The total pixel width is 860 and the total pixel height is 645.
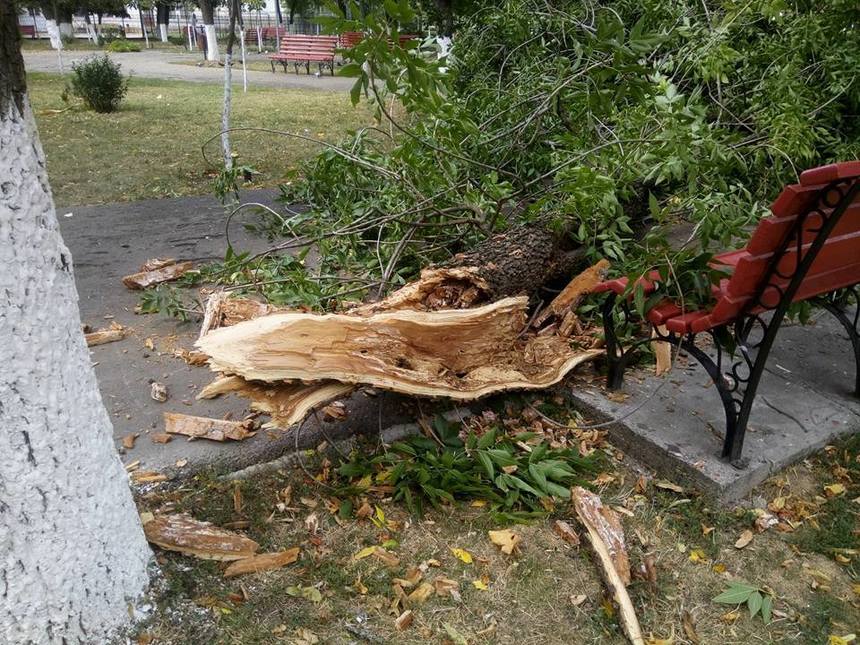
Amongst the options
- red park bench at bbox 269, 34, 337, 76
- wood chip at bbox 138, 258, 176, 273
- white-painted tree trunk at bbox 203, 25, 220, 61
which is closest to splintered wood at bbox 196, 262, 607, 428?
wood chip at bbox 138, 258, 176, 273

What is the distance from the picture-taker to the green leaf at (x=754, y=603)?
2061 millimetres

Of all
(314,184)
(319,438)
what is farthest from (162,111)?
(319,438)

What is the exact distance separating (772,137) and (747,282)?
1.64 metres

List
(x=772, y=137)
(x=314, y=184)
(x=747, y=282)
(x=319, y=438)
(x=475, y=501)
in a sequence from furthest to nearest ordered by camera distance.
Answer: (x=314, y=184) < (x=772, y=137) < (x=319, y=438) < (x=475, y=501) < (x=747, y=282)

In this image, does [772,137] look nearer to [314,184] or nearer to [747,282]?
[747,282]

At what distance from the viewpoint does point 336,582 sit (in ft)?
6.84

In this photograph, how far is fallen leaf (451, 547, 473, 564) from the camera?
221 centimetres

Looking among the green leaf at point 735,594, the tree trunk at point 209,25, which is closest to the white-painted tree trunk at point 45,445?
the green leaf at point 735,594

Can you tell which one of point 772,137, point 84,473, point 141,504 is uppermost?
point 772,137

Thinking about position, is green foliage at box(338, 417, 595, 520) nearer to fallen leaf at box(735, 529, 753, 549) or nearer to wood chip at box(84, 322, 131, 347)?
fallen leaf at box(735, 529, 753, 549)

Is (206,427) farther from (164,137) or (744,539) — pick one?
(164,137)

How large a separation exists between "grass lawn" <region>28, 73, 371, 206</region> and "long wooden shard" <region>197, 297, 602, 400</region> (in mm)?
2259

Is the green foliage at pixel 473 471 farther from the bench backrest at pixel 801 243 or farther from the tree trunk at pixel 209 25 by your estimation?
the tree trunk at pixel 209 25

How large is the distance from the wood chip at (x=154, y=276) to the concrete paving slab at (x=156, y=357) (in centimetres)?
6
